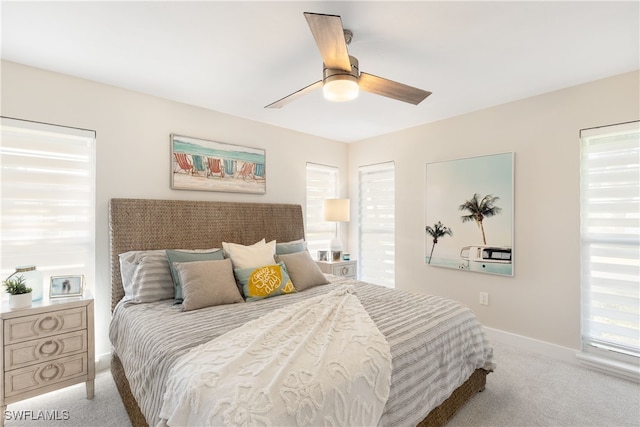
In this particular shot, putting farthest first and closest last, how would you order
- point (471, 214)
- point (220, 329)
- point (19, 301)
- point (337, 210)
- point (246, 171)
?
point (337, 210) → point (246, 171) → point (471, 214) → point (19, 301) → point (220, 329)

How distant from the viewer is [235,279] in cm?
241

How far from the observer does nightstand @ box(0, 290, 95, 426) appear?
1.82 meters

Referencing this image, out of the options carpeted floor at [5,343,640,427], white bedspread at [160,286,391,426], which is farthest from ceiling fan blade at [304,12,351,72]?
carpeted floor at [5,343,640,427]

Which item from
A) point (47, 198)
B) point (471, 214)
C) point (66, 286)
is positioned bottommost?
point (66, 286)

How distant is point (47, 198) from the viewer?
2.31m

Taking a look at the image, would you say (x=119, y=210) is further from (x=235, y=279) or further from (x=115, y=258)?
(x=235, y=279)

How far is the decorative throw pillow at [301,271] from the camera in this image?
2.61 m

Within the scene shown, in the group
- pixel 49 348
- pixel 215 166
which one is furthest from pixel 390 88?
pixel 49 348

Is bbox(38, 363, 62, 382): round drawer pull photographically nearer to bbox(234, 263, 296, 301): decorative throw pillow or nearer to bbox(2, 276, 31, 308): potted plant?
bbox(2, 276, 31, 308): potted plant

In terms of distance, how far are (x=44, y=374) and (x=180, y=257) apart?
3.56ft

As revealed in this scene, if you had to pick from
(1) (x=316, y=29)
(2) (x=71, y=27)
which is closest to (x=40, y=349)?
(2) (x=71, y=27)

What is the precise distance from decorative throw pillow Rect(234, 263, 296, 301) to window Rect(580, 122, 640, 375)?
8.56ft

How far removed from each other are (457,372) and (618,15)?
231 cm

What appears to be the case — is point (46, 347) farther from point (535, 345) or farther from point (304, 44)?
point (535, 345)
